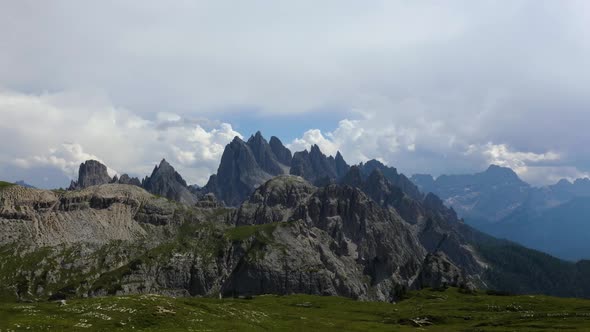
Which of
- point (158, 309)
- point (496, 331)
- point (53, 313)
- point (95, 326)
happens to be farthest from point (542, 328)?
point (53, 313)

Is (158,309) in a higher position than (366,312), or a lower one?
higher

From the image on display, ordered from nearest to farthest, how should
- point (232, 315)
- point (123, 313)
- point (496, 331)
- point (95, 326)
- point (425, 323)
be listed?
point (95, 326)
point (123, 313)
point (232, 315)
point (496, 331)
point (425, 323)

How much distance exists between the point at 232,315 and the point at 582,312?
95.8 meters

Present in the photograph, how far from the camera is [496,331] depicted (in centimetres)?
9906

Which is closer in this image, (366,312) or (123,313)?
(123,313)

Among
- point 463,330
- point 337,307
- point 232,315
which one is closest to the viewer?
point 232,315

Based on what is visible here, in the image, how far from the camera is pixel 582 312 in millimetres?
123062

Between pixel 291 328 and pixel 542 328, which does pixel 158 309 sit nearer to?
pixel 291 328

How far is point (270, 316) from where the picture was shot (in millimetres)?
113312

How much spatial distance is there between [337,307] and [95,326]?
117167 mm

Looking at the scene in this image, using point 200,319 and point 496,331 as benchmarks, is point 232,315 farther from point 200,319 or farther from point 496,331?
point 496,331

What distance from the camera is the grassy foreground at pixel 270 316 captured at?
69.1m

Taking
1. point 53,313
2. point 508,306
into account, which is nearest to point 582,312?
point 508,306

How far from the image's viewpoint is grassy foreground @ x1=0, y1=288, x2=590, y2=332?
69125 mm
